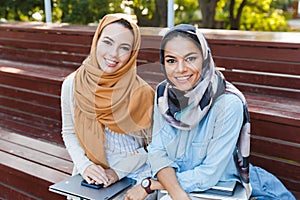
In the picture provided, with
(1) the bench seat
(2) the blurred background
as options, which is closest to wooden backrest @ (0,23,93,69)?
(2) the blurred background

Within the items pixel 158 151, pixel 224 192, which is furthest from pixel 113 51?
pixel 224 192

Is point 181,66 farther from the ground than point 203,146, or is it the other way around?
point 181,66

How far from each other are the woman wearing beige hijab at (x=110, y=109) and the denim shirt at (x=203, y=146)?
14 centimetres

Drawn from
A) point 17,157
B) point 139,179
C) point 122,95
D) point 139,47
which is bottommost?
point 17,157

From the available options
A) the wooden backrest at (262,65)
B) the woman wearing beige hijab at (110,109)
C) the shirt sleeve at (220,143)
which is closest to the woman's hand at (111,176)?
the woman wearing beige hijab at (110,109)

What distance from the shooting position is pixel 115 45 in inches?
62.4

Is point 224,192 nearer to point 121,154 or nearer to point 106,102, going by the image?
point 121,154

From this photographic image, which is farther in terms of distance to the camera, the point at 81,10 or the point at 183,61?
the point at 81,10

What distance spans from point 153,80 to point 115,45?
22 centimetres

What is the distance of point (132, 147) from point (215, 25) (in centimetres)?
652

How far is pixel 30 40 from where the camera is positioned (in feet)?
12.6

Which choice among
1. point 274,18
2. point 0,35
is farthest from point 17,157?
point 274,18

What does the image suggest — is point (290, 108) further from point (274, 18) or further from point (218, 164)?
point (274, 18)

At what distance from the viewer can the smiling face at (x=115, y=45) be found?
62.2 inches
